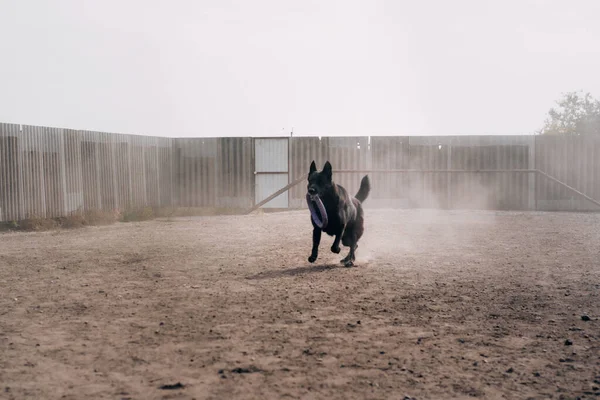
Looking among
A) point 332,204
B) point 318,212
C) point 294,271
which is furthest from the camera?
point 332,204

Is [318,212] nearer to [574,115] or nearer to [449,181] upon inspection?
[449,181]

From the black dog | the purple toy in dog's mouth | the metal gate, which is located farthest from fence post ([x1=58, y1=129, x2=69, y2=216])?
the purple toy in dog's mouth

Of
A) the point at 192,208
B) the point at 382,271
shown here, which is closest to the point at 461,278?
the point at 382,271

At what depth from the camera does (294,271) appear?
7875 millimetres

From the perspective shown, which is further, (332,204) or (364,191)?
(364,191)

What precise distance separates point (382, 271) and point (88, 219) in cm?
1106

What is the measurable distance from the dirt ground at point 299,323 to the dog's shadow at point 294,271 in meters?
0.03

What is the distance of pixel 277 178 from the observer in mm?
21188

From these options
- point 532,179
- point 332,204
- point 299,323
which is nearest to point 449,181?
point 532,179

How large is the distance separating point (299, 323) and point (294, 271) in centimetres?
287

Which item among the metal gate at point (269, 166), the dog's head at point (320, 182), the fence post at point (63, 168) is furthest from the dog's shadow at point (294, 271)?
the metal gate at point (269, 166)

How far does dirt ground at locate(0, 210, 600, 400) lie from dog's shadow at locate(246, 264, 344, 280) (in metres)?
0.03

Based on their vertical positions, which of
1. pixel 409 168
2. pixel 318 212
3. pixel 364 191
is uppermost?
pixel 409 168

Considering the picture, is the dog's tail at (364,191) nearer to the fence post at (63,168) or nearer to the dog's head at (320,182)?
the dog's head at (320,182)
